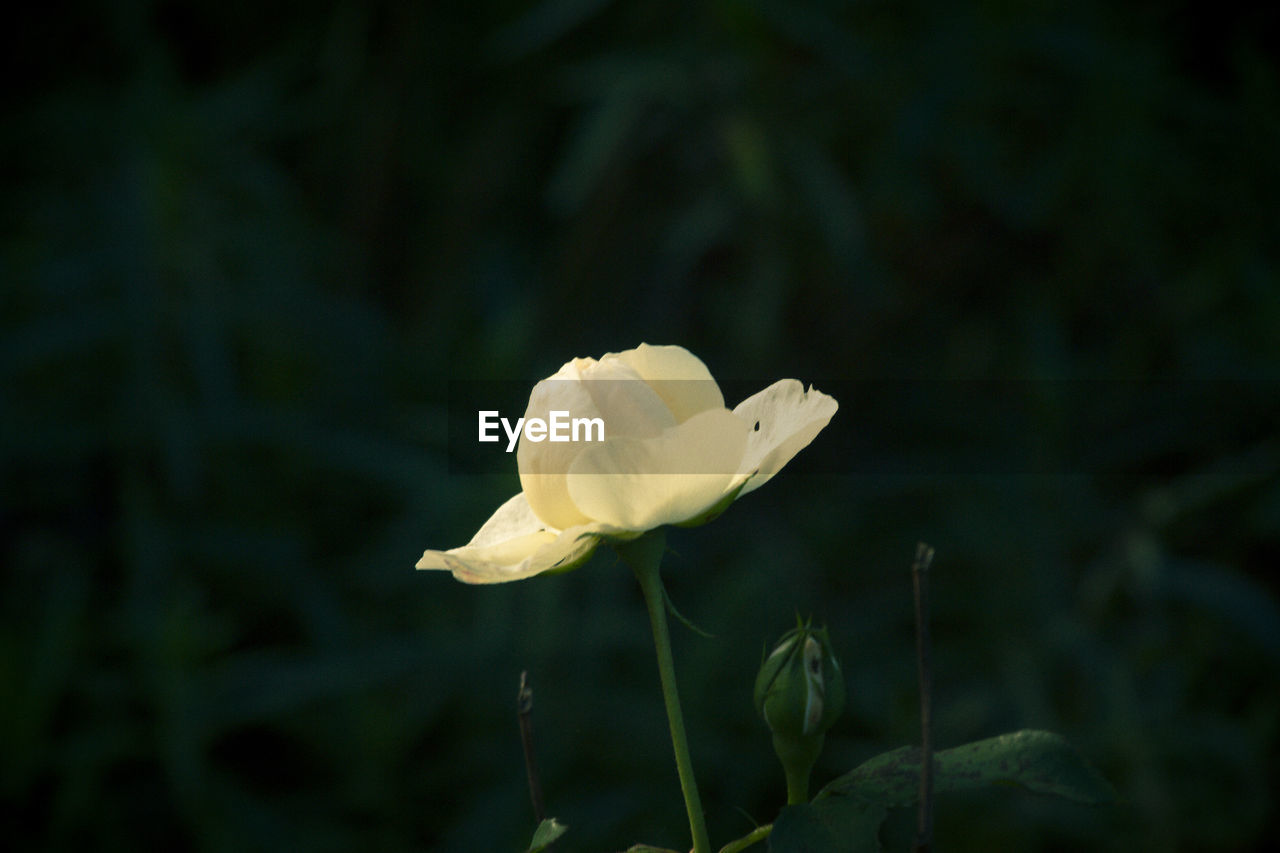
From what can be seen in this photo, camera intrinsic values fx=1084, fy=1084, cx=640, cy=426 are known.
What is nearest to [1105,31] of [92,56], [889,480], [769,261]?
[769,261]

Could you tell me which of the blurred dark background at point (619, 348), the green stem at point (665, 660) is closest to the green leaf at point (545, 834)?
the green stem at point (665, 660)

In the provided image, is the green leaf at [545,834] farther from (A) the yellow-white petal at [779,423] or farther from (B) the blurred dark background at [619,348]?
(B) the blurred dark background at [619,348]

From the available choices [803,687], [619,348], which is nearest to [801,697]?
[803,687]

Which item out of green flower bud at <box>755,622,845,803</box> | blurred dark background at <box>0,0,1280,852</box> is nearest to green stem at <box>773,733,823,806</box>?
green flower bud at <box>755,622,845,803</box>

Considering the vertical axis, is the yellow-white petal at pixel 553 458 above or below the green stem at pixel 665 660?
above

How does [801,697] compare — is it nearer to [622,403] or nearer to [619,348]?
[622,403]

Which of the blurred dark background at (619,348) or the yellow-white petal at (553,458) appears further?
the blurred dark background at (619,348)
